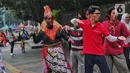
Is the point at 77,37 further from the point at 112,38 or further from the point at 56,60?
the point at 112,38

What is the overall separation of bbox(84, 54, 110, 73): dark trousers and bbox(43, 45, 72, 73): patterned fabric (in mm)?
704

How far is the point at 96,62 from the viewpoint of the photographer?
19.4ft

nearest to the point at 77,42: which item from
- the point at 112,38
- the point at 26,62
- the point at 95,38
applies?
the point at 112,38

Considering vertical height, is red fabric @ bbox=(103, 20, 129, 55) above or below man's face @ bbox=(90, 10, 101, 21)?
below

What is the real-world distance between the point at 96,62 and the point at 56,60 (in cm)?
97

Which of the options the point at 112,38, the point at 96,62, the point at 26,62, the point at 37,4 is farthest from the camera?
the point at 37,4

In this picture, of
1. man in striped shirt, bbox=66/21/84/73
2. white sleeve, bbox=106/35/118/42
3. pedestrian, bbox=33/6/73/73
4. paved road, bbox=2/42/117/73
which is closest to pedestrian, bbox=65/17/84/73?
man in striped shirt, bbox=66/21/84/73

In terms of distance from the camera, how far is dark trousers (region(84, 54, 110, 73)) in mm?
5863

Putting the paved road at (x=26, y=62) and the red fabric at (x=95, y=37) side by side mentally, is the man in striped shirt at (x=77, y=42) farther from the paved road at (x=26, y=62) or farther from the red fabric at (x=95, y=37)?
the paved road at (x=26, y=62)

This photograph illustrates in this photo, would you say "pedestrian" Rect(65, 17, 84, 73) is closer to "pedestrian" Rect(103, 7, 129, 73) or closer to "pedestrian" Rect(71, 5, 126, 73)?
"pedestrian" Rect(103, 7, 129, 73)

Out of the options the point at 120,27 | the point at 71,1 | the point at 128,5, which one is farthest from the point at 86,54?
the point at 71,1

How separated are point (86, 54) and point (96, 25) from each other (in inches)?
20.9

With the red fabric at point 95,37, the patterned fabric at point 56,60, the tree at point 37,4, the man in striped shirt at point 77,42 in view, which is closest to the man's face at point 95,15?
the red fabric at point 95,37

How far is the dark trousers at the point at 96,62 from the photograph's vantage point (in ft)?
19.2
